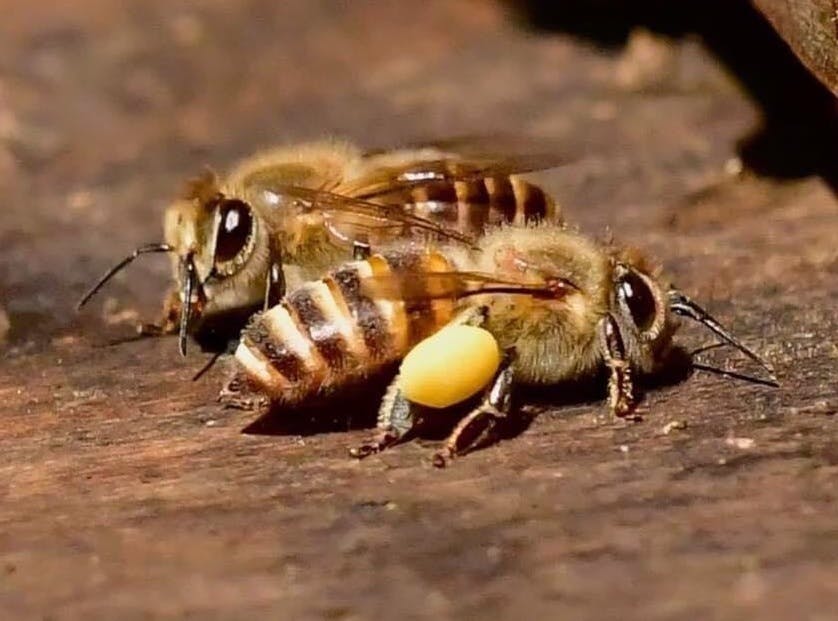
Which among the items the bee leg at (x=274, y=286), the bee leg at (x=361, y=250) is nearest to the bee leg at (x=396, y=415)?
the bee leg at (x=361, y=250)

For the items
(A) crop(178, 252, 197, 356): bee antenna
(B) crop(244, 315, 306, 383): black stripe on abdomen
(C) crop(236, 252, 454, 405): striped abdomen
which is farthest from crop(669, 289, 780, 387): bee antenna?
(A) crop(178, 252, 197, 356): bee antenna

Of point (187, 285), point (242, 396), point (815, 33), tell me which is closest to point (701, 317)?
point (815, 33)

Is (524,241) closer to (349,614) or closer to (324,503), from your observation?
(324,503)

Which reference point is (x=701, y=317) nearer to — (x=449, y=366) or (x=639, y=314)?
(x=639, y=314)

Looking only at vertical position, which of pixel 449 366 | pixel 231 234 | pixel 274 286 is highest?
pixel 231 234

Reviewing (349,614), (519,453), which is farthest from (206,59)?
(349,614)

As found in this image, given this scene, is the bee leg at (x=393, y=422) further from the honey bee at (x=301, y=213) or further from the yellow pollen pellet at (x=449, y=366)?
the honey bee at (x=301, y=213)
